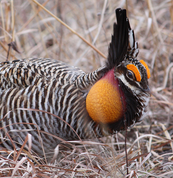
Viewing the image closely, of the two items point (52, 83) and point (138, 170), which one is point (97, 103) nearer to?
point (52, 83)

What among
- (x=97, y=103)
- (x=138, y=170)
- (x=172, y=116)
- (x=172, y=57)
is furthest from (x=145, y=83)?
(x=172, y=57)

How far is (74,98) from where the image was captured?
6.29 feet

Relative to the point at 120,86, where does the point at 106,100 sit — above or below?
below

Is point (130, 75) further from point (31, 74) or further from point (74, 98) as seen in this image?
point (31, 74)

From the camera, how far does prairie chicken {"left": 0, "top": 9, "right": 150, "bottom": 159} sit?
70.4 inches

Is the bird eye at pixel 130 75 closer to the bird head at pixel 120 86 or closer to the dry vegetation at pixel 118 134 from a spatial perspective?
the bird head at pixel 120 86

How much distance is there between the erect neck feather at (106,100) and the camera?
1.83m

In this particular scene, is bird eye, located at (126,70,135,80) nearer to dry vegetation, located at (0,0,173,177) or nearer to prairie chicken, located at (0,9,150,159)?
prairie chicken, located at (0,9,150,159)

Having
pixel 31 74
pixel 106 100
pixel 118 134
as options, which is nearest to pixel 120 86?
pixel 106 100

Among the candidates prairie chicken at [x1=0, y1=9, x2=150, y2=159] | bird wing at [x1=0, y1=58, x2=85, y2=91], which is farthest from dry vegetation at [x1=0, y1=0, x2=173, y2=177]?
bird wing at [x1=0, y1=58, x2=85, y2=91]

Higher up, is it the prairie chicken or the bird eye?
the bird eye

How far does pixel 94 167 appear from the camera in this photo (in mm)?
1787

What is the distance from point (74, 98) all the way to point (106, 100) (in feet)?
0.76

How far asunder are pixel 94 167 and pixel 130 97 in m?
0.52
